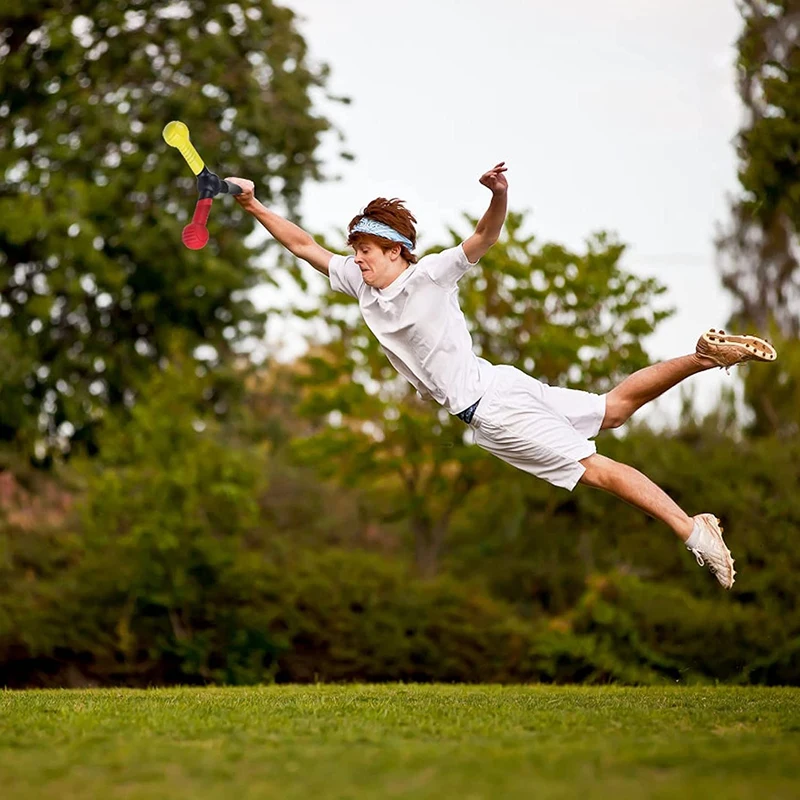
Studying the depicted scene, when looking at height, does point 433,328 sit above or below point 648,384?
above

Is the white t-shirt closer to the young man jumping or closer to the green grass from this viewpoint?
the young man jumping

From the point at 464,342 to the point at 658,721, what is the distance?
2.49 metres

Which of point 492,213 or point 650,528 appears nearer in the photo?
point 492,213

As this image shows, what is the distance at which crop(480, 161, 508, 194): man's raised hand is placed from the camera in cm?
659

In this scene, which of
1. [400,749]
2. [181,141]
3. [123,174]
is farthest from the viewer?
[123,174]

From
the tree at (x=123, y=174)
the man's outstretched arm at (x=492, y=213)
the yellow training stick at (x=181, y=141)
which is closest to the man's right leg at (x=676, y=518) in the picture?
the man's outstretched arm at (x=492, y=213)

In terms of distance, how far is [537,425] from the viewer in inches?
276

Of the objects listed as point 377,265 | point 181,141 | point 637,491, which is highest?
point 181,141

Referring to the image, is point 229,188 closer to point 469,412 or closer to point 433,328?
point 433,328

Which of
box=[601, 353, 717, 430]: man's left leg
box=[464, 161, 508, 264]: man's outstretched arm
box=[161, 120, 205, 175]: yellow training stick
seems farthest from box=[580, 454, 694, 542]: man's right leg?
box=[161, 120, 205, 175]: yellow training stick

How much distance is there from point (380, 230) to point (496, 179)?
77 cm

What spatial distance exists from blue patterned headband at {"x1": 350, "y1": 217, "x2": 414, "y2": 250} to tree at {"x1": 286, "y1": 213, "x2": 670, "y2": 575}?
39.3 feet

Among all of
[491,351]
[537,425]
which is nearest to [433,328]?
[537,425]

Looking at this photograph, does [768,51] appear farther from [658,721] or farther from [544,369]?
[544,369]
